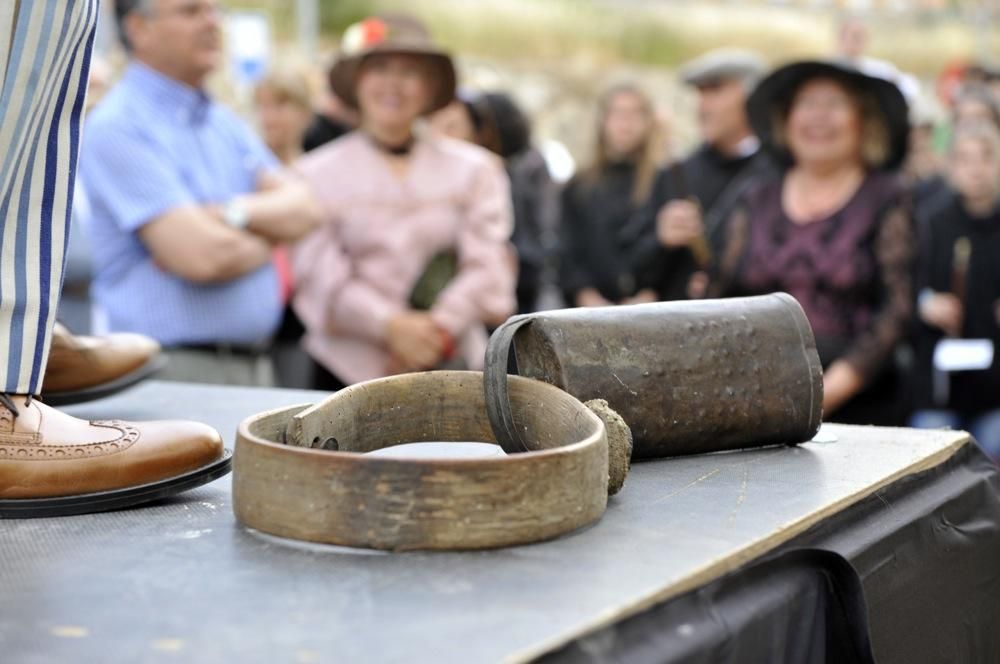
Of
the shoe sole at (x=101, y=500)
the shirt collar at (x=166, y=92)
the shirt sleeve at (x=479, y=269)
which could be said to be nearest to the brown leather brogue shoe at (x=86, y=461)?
the shoe sole at (x=101, y=500)

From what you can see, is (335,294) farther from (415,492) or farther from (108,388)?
(415,492)

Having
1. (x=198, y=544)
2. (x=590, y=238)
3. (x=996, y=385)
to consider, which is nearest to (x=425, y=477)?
(x=198, y=544)

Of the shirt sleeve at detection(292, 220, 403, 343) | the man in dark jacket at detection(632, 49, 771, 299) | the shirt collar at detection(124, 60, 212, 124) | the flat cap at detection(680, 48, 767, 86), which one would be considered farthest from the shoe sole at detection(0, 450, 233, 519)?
the flat cap at detection(680, 48, 767, 86)

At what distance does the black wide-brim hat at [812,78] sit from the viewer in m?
3.44

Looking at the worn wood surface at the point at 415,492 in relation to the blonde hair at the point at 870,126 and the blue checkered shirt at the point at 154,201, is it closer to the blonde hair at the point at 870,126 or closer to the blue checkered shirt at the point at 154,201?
Result: the blue checkered shirt at the point at 154,201

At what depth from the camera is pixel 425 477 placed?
1.20 metres

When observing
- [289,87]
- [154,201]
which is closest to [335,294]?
[154,201]

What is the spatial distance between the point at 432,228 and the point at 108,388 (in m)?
1.59

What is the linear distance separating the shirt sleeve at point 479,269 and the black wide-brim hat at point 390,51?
0.96 feet

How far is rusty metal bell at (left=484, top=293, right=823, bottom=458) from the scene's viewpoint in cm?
154

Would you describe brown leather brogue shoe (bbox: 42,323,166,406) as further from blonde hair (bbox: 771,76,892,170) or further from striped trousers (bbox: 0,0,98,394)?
blonde hair (bbox: 771,76,892,170)

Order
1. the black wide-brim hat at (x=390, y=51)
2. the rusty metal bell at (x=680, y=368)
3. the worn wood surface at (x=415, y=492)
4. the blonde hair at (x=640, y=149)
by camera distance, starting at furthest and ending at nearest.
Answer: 1. the blonde hair at (x=640, y=149)
2. the black wide-brim hat at (x=390, y=51)
3. the rusty metal bell at (x=680, y=368)
4. the worn wood surface at (x=415, y=492)

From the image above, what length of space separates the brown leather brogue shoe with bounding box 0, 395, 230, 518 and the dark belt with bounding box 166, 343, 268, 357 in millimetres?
1645

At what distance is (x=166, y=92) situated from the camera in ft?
10.3
